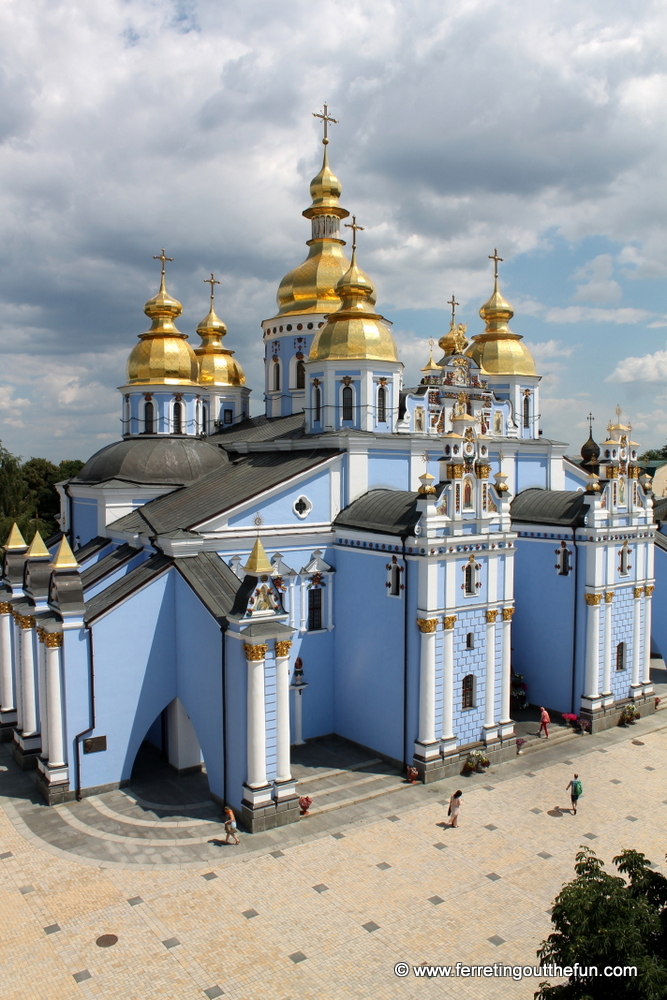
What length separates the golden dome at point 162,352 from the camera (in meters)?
26.2

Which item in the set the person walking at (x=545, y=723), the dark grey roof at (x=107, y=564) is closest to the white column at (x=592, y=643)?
the person walking at (x=545, y=723)

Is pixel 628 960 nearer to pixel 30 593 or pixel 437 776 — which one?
pixel 437 776

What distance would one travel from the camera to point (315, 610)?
67.7 ft

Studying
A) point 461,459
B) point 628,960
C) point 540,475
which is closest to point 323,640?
point 461,459

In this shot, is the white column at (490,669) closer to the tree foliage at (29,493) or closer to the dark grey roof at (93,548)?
the dark grey roof at (93,548)

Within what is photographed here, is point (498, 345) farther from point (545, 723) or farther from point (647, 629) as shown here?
point (545, 723)

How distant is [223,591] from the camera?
17156 mm

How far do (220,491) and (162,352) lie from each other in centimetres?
733

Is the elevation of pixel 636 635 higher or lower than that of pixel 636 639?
higher

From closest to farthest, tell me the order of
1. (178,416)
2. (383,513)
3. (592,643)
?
(383,513)
(592,643)
(178,416)

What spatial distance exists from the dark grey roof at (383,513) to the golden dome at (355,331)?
4.19 metres

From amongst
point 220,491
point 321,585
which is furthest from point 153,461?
point 321,585

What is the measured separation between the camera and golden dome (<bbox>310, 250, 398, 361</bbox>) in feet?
73.2

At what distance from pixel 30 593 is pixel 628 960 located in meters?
15.1
